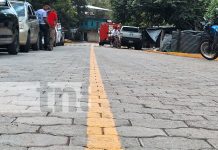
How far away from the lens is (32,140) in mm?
3244

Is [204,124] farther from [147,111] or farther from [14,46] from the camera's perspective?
[14,46]

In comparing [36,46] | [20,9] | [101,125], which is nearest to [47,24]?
[36,46]

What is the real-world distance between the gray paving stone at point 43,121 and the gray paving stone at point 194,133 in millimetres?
848

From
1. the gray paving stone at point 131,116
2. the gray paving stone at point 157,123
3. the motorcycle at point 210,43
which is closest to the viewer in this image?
the gray paving stone at point 157,123

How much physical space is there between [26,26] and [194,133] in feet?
41.2

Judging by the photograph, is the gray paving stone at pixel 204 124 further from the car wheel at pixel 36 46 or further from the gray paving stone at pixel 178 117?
the car wheel at pixel 36 46

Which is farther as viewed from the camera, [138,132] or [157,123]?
[157,123]

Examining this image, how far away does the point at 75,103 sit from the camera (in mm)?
4973

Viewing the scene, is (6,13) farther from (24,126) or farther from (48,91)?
(24,126)

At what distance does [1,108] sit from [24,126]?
33.9 inches

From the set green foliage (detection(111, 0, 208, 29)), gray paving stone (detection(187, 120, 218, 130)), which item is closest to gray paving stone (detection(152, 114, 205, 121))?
gray paving stone (detection(187, 120, 218, 130))

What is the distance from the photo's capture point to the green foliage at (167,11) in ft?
126

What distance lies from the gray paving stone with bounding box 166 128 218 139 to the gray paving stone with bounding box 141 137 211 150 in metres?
0.15

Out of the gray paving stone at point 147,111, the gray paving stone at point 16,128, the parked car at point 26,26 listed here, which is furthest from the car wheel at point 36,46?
the gray paving stone at point 16,128
